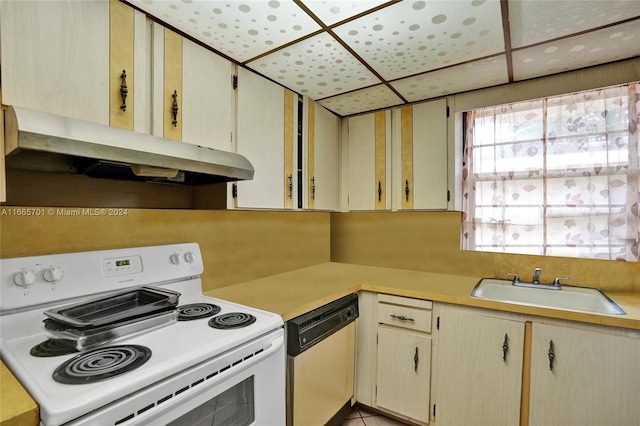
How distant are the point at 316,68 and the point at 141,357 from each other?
165 centimetres

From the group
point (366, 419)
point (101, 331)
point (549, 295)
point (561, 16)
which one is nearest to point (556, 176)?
point (549, 295)

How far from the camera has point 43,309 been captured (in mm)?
1130

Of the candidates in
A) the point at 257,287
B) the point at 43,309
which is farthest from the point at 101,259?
the point at 257,287

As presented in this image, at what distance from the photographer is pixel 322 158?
2.45 meters

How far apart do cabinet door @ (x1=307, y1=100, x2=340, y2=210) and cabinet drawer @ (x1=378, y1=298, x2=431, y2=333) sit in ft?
2.97

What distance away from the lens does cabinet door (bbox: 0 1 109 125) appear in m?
0.97

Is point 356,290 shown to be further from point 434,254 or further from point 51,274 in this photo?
point 51,274

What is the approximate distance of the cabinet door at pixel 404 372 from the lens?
1788 millimetres

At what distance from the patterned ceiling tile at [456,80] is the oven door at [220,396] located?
171 cm

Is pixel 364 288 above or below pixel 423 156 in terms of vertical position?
below

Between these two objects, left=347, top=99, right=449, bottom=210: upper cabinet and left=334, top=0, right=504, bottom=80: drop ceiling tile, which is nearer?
left=334, top=0, right=504, bottom=80: drop ceiling tile

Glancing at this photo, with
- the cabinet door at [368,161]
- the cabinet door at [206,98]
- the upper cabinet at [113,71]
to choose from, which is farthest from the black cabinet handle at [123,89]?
the cabinet door at [368,161]

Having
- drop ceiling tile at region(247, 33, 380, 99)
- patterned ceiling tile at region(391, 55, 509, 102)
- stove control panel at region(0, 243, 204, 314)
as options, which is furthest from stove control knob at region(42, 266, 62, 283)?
patterned ceiling tile at region(391, 55, 509, 102)

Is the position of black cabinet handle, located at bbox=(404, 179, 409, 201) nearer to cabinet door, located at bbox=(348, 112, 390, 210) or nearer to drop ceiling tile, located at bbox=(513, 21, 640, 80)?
cabinet door, located at bbox=(348, 112, 390, 210)
